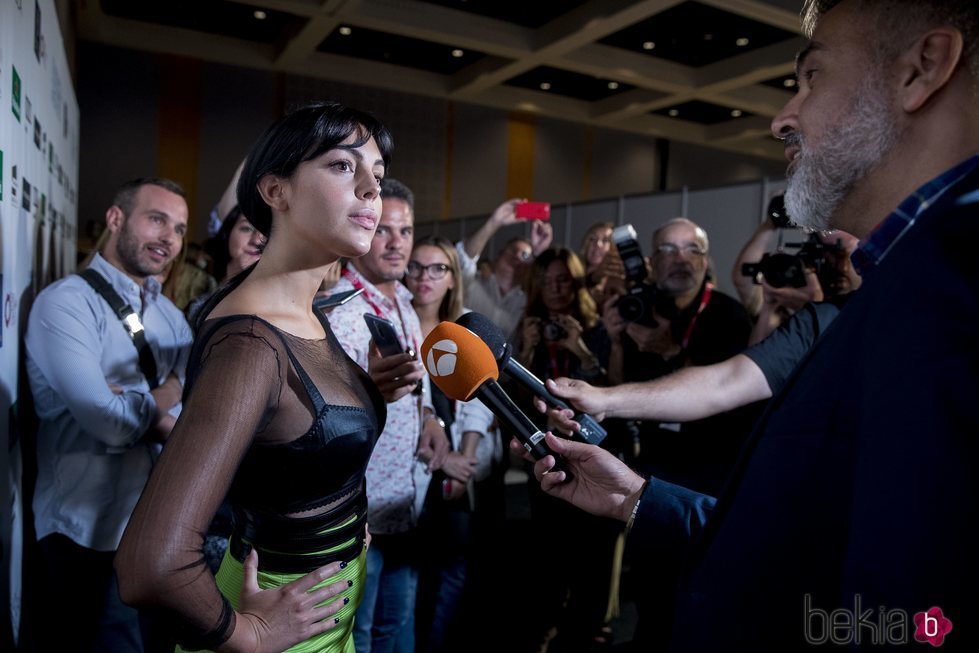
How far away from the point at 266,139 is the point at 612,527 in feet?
7.19

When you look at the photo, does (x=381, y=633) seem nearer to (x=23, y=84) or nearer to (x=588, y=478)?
(x=588, y=478)

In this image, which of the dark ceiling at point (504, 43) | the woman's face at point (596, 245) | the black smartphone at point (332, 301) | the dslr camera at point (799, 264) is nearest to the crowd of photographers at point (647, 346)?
the dslr camera at point (799, 264)

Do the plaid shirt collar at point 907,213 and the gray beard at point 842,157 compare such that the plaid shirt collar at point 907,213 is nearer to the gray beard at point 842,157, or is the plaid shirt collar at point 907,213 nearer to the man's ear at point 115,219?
the gray beard at point 842,157

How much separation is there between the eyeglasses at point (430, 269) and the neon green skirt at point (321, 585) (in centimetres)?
153

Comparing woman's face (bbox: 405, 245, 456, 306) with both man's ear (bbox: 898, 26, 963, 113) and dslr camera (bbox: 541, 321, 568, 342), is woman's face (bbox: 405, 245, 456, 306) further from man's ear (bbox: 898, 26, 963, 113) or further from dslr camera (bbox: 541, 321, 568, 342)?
man's ear (bbox: 898, 26, 963, 113)

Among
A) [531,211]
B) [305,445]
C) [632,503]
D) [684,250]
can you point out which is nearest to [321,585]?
[305,445]

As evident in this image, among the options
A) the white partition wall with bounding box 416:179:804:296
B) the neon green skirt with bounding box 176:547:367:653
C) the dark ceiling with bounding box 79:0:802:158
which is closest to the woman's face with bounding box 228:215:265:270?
the neon green skirt with bounding box 176:547:367:653

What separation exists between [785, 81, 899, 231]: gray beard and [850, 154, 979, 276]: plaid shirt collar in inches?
2.9

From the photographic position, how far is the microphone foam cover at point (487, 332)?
→ 4.66ft

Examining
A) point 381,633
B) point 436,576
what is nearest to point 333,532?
point 381,633

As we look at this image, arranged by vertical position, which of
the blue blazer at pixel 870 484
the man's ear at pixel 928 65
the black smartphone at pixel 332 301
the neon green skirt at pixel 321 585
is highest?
the man's ear at pixel 928 65

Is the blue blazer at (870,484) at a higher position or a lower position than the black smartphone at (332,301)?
lower

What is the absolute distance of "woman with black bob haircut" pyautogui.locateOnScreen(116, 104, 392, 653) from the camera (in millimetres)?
921

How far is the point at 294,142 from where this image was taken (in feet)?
4.14
